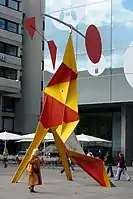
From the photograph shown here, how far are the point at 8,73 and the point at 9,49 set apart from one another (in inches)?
127

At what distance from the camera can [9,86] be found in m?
63.1

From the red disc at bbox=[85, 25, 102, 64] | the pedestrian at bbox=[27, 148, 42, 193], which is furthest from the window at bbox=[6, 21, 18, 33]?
the pedestrian at bbox=[27, 148, 42, 193]

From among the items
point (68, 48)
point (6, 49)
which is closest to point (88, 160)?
point (68, 48)

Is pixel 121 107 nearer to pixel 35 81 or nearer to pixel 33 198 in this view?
pixel 35 81

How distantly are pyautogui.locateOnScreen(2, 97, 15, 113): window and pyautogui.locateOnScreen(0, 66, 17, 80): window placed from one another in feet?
11.1

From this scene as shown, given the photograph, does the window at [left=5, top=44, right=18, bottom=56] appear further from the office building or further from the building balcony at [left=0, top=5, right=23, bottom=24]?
the building balcony at [left=0, top=5, right=23, bottom=24]

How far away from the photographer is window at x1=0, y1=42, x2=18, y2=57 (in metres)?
64.8

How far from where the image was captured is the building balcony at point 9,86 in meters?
62.3

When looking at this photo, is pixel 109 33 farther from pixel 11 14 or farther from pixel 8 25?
pixel 11 14

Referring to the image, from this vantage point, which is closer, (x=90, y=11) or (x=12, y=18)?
(x=90, y=11)

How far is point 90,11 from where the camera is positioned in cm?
4425

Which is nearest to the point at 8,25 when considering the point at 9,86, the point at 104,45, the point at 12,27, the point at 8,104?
the point at 12,27

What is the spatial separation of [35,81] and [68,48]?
4619 cm

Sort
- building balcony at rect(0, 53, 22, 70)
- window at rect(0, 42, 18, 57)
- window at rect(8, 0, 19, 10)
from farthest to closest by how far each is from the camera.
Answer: window at rect(8, 0, 19, 10), window at rect(0, 42, 18, 57), building balcony at rect(0, 53, 22, 70)
